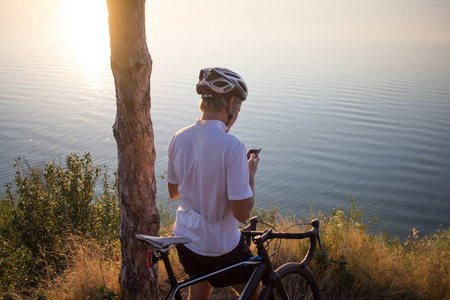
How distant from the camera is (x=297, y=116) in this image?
28.9 m

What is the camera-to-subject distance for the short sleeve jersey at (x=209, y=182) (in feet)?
7.38

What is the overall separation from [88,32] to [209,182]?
86.7 m

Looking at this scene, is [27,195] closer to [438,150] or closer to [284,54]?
[438,150]

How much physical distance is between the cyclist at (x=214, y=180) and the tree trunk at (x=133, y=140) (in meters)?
1.04

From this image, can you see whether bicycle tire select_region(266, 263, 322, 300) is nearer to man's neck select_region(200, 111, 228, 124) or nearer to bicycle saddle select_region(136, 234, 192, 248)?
bicycle saddle select_region(136, 234, 192, 248)

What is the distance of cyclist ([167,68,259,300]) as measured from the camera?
2262 millimetres

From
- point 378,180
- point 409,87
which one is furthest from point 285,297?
point 409,87

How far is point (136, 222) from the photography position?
372 centimetres

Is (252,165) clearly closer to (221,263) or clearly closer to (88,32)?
(221,263)

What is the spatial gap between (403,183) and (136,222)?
19.5 m

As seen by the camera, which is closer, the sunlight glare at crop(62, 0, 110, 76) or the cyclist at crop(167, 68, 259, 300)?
the cyclist at crop(167, 68, 259, 300)

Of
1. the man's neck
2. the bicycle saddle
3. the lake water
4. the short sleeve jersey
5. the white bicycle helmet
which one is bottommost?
the lake water

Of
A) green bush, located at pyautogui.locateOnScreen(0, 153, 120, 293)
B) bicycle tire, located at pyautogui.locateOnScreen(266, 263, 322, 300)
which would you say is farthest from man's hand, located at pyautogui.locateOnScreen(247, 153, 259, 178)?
green bush, located at pyautogui.locateOnScreen(0, 153, 120, 293)

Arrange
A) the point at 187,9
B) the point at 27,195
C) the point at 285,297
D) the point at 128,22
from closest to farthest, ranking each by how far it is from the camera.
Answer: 1. the point at 285,297
2. the point at 128,22
3. the point at 27,195
4. the point at 187,9
